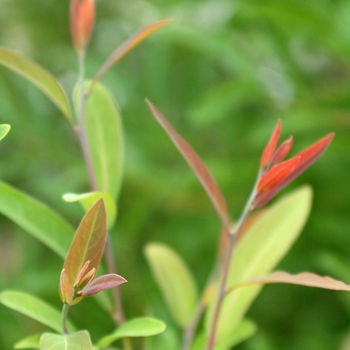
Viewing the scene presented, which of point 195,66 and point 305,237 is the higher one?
point 195,66

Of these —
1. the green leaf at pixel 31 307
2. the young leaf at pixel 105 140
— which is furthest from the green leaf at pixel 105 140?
the green leaf at pixel 31 307

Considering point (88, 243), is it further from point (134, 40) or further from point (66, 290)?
point (134, 40)

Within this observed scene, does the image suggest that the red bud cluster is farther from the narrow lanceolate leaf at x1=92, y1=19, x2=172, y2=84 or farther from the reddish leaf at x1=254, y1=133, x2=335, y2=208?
the narrow lanceolate leaf at x1=92, y1=19, x2=172, y2=84

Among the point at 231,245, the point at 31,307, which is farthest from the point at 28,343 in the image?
the point at 231,245

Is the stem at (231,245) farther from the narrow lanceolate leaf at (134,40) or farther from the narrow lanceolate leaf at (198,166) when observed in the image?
the narrow lanceolate leaf at (134,40)

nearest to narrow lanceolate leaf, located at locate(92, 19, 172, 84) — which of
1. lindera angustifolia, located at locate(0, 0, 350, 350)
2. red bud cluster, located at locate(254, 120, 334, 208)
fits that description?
lindera angustifolia, located at locate(0, 0, 350, 350)

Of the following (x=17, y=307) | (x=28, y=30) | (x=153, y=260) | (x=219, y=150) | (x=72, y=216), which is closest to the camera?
(x=17, y=307)

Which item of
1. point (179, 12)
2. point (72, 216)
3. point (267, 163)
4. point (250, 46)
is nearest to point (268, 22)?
point (250, 46)

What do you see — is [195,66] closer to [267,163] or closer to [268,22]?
[268,22]
